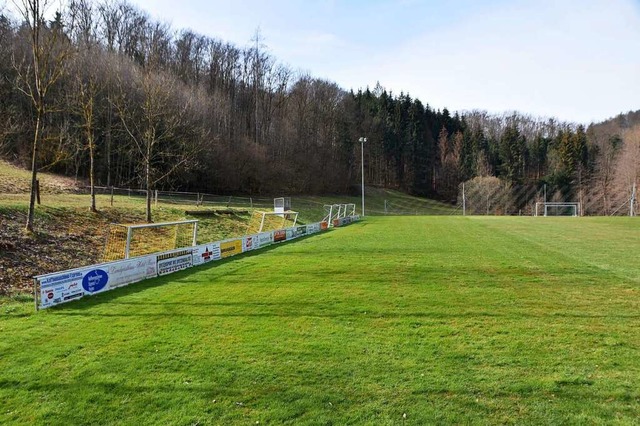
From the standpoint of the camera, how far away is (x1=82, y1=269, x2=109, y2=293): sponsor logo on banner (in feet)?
33.7

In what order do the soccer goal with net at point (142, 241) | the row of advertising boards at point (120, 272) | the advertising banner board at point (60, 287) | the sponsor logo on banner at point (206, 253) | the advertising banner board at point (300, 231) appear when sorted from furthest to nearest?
the advertising banner board at point (300, 231) → the sponsor logo on banner at point (206, 253) → the soccer goal with net at point (142, 241) → the row of advertising boards at point (120, 272) → the advertising banner board at point (60, 287)

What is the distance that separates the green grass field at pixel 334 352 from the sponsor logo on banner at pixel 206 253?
333cm

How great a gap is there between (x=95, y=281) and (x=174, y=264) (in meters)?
3.45

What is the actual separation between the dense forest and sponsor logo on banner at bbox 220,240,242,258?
7881 mm

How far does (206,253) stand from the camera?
52.1ft

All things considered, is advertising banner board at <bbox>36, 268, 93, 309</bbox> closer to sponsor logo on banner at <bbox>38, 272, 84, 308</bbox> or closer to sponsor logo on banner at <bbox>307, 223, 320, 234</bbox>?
sponsor logo on banner at <bbox>38, 272, 84, 308</bbox>

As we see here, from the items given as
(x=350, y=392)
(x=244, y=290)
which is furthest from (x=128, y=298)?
(x=350, y=392)

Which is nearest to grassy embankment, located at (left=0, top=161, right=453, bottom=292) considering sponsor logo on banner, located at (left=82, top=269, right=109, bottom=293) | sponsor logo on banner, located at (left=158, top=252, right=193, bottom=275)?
sponsor logo on banner, located at (left=82, top=269, right=109, bottom=293)

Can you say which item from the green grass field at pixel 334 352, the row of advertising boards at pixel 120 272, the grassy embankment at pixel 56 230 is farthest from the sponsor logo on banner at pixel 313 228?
the green grass field at pixel 334 352

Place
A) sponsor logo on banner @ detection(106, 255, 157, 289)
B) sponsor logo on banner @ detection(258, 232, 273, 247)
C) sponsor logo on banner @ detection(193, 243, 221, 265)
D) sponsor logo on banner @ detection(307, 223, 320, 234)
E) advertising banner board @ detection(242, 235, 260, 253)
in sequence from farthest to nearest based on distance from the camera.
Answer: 1. sponsor logo on banner @ detection(307, 223, 320, 234)
2. sponsor logo on banner @ detection(258, 232, 273, 247)
3. advertising banner board @ detection(242, 235, 260, 253)
4. sponsor logo on banner @ detection(193, 243, 221, 265)
5. sponsor logo on banner @ detection(106, 255, 157, 289)

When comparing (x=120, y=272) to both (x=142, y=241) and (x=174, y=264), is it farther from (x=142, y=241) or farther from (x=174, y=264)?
(x=142, y=241)

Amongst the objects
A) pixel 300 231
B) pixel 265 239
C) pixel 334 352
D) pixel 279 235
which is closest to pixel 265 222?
pixel 300 231

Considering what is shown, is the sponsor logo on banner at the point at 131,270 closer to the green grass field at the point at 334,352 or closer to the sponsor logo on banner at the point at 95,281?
the sponsor logo on banner at the point at 95,281

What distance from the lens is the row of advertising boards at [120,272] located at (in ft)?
30.4
